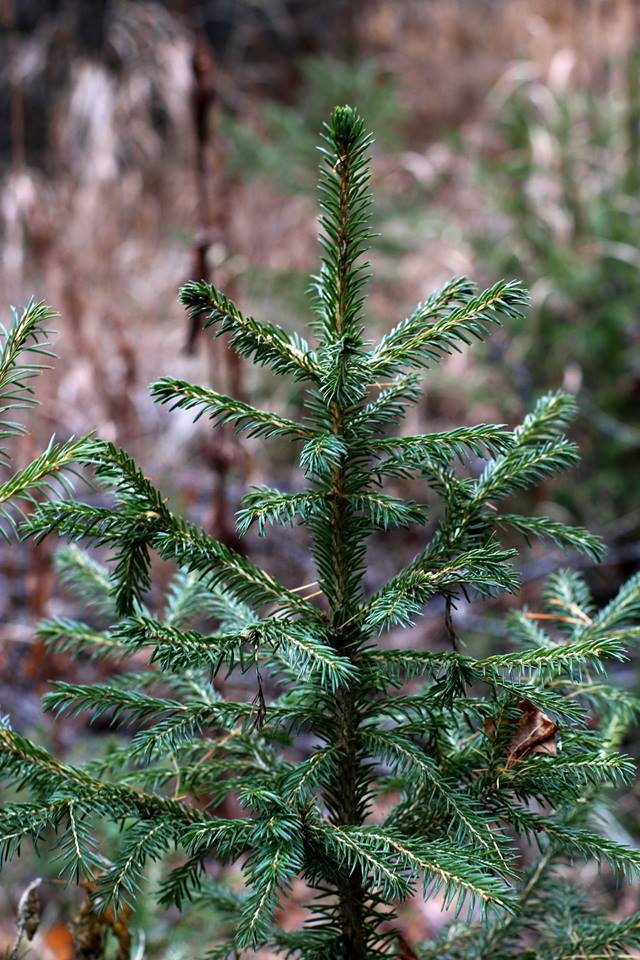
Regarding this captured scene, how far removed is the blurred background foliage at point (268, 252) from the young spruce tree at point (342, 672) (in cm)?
70

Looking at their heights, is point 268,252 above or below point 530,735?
above

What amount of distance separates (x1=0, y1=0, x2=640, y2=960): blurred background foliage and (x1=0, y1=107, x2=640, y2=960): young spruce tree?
70 centimetres

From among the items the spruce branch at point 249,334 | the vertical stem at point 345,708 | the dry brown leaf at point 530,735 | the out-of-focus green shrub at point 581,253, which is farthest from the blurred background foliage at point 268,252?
the spruce branch at point 249,334

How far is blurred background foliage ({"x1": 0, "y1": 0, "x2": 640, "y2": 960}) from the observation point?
2.27 m

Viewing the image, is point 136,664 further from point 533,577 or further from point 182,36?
point 182,36

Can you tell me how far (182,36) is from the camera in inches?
147

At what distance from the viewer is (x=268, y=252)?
396 centimetres

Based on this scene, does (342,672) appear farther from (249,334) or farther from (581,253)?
(581,253)

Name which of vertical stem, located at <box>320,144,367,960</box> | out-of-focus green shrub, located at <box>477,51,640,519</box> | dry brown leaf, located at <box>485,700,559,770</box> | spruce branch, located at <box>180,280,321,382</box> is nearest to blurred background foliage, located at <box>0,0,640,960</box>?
out-of-focus green shrub, located at <box>477,51,640,519</box>

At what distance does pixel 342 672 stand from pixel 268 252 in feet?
11.6

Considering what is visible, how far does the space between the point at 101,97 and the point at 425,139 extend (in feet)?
8.34

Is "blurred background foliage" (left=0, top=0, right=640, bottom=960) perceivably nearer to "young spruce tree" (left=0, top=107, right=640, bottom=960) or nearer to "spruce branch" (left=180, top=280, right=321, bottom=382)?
"young spruce tree" (left=0, top=107, right=640, bottom=960)

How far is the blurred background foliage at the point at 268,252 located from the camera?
89.3 inches

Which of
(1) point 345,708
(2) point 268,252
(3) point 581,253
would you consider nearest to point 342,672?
(1) point 345,708
